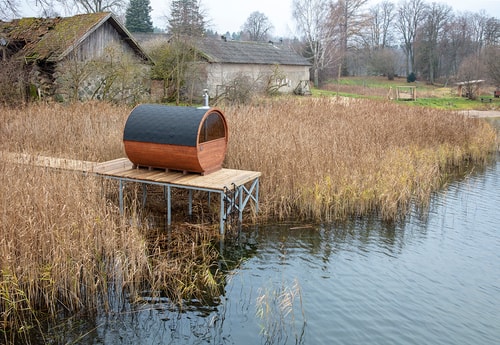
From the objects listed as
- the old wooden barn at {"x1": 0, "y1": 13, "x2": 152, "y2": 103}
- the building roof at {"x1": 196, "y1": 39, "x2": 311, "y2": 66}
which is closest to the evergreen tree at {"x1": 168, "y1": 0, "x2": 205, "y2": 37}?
the building roof at {"x1": 196, "y1": 39, "x2": 311, "y2": 66}

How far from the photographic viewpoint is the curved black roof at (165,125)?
8.30 meters

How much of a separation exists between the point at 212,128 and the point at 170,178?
115 centimetres

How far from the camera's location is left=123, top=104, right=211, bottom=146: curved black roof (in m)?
8.30

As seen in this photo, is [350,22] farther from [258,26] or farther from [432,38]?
[258,26]

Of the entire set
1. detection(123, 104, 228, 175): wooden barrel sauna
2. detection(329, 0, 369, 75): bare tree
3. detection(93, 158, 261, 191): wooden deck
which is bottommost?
detection(93, 158, 261, 191): wooden deck

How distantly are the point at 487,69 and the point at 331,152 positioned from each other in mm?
32620

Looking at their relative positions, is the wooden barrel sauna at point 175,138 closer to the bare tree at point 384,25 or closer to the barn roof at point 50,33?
the barn roof at point 50,33

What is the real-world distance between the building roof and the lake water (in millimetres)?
19579

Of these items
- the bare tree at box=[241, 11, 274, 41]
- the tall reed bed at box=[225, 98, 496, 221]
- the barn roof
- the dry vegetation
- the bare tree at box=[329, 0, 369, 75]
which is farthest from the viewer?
the bare tree at box=[241, 11, 274, 41]

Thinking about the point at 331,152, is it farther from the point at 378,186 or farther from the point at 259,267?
the point at 259,267

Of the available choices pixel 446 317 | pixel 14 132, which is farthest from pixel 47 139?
pixel 446 317

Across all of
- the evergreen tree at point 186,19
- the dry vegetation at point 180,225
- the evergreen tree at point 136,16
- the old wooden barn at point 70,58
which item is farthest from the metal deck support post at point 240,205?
the evergreen tree at point 136,16

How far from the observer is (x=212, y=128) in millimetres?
8805

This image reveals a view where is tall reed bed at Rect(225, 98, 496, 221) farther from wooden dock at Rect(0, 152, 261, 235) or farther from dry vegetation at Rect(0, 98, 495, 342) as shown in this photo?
wooden dock at Rect(0, 152, 261, 235)
